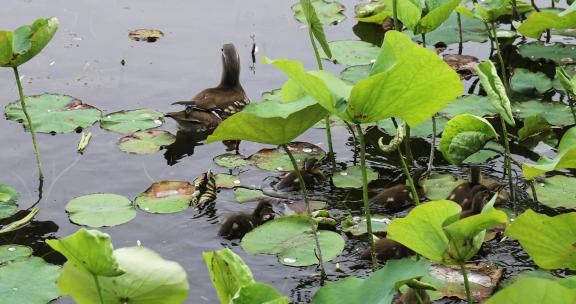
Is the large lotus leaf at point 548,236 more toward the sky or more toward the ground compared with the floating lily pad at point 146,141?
more toward the sky

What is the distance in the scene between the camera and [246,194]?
448 centimetres

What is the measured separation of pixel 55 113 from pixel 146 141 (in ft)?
1.89

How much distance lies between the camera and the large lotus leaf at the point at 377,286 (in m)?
2.62

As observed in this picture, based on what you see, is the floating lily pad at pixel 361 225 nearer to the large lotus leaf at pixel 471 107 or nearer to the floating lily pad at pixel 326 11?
the large lotus leaf at pixel 471 107

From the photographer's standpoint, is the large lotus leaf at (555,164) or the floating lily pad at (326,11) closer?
the large lotus leaf at (555,164)

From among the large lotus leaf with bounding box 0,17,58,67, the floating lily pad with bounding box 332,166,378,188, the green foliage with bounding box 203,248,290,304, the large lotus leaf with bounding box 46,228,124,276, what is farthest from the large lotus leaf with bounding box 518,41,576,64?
the large lotus leaf with bounding box 46,228,124,276

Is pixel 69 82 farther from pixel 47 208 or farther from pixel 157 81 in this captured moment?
pixel 47 208

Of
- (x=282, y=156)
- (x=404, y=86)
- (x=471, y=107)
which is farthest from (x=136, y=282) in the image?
(x=471, y=107)

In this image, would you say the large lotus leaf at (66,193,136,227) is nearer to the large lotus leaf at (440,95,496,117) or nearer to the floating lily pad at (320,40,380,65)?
the large lotus leaf at (440,95,496,117)

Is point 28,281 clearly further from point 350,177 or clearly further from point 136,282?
point 350,177

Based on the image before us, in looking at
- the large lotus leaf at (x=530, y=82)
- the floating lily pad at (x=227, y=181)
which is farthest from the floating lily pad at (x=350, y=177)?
the large lotus leaf at (x=530, y=82)

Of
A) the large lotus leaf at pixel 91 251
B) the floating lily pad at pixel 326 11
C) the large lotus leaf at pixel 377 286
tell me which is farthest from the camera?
the floating lily pad at pixel 326 11

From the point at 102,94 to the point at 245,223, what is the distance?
1847 mm

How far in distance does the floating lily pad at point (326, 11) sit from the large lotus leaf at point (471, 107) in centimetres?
169
